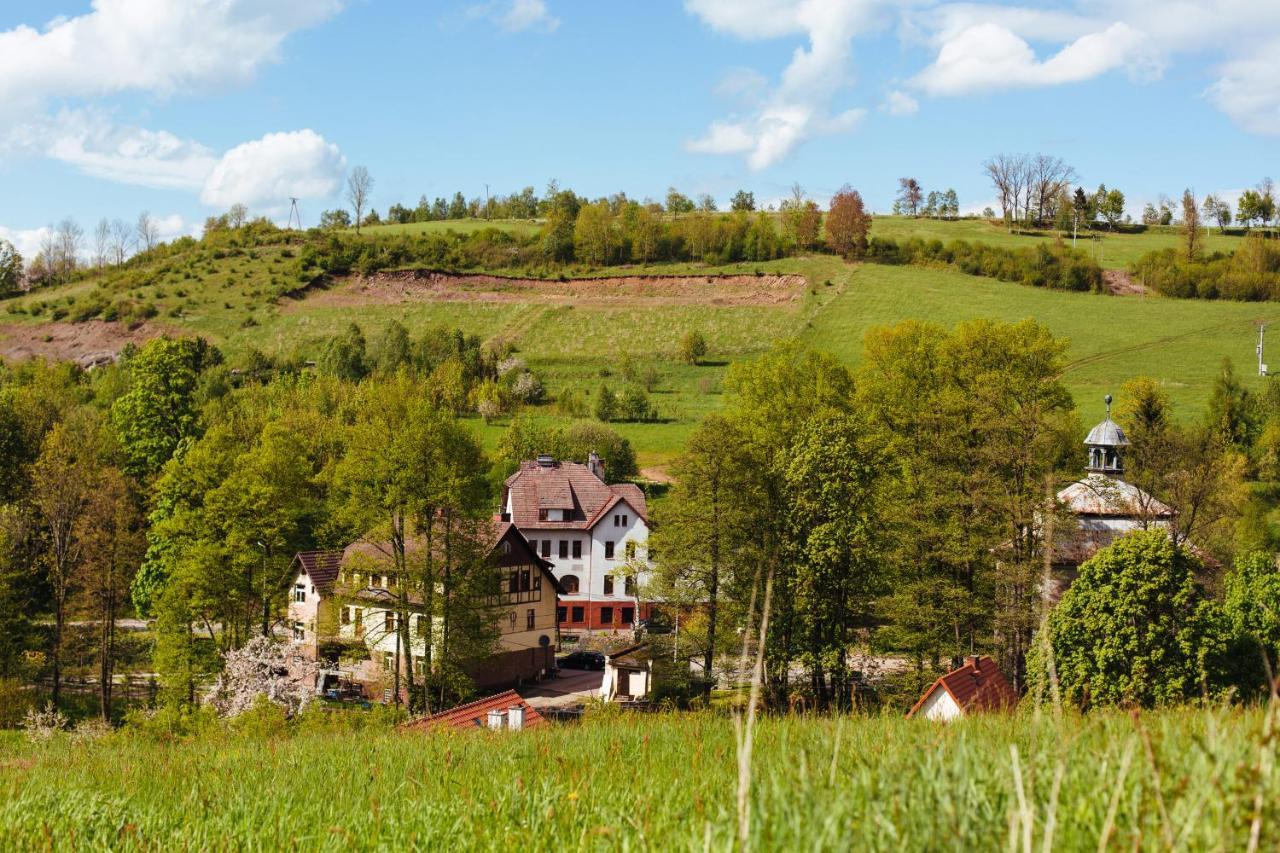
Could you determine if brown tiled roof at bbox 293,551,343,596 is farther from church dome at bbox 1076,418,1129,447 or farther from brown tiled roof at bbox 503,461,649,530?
church dome at bbox 1076,418,1129,447

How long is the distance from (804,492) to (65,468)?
110 ft

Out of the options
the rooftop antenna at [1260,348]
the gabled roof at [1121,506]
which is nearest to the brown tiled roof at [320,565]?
the gabled roof at [1121,506]

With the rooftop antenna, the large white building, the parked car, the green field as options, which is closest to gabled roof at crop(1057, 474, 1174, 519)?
the parked car

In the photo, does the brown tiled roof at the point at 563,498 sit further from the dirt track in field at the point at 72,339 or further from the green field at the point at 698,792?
the dirt track in field at the point at 72,339

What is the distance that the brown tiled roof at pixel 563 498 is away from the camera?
61156 millimetres

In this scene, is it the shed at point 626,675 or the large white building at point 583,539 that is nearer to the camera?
the shed at point 626,675

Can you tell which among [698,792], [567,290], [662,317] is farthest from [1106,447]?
[567,290]

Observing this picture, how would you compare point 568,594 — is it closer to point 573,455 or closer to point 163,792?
point 573,455

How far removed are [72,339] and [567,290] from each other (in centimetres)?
6045

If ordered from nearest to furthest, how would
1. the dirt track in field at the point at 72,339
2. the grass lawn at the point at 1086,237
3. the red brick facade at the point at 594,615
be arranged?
the red brick facade at the point at 594,615 → the dirt track in field at the point at 72,339 → the grass lawn at the point at 1086,237

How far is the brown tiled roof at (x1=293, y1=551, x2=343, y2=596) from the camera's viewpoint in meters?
48.8

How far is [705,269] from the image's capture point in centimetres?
14550

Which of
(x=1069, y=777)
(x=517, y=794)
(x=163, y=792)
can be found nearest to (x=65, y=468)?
(x=163, y=792)

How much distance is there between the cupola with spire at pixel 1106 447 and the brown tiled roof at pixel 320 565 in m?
37.6
